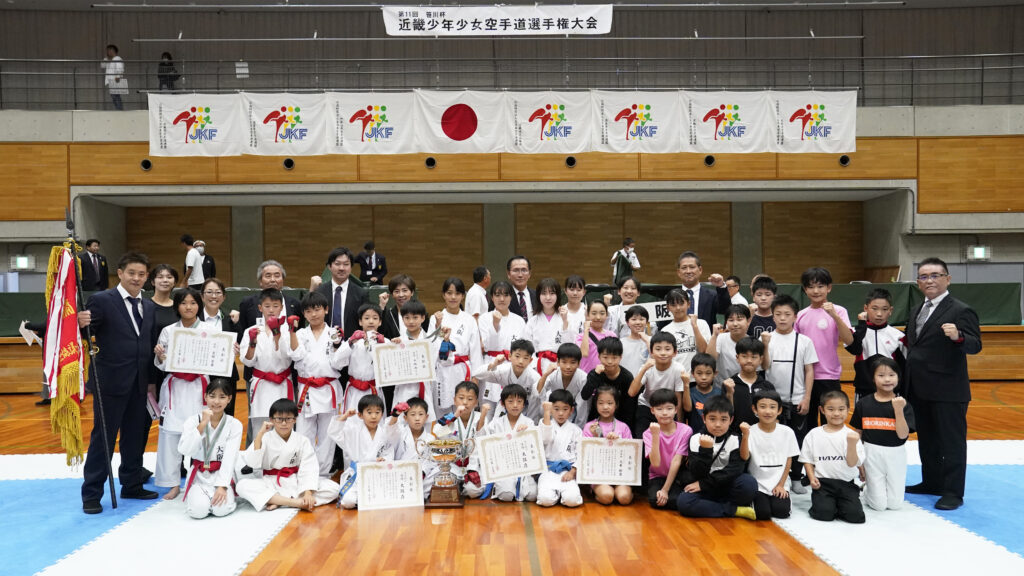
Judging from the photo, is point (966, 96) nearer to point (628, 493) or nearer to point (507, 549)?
point (628, 493)

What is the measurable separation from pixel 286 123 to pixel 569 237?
22.8ft

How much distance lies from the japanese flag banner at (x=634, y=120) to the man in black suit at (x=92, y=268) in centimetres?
818

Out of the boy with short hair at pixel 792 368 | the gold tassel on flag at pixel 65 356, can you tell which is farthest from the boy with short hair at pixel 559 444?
the gold tassel on flag at pixel 65 356

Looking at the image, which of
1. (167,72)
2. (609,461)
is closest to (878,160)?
(609,461)

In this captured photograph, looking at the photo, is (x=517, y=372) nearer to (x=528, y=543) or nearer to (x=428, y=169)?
(x=528, y=543)

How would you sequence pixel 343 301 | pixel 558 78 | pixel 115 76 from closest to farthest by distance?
pixel 343 301
pixel 115 76
pixel 558 78

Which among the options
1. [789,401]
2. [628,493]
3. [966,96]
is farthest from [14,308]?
[966,96]

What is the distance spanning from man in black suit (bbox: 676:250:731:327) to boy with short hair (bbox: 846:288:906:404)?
3.79ft

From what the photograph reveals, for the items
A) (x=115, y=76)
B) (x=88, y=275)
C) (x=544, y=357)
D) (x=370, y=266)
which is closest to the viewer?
(x=544, y=357)

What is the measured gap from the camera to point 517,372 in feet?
18.4

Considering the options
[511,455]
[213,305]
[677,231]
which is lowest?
[511,455]

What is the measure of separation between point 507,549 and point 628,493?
49.1 inches

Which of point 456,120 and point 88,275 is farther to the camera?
point 456,120

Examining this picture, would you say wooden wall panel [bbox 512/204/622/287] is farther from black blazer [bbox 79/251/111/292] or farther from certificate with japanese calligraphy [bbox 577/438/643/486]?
certificate with japanese calligraphy [bbox 577/438/643/486]
